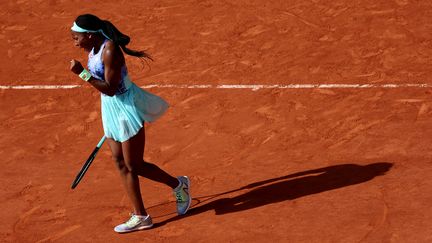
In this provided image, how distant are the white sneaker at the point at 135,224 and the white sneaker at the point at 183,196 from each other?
40cm

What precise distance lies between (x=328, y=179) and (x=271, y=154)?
3.35 feet

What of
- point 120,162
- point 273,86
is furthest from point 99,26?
point 273,86

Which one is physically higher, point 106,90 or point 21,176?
Result: point 106,90

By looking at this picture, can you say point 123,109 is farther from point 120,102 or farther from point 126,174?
point 126,174

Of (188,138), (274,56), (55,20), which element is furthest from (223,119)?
(55,20)

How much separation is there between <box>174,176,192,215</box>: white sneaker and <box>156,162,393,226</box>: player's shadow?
0.09 meters

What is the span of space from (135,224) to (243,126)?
2.72 meters

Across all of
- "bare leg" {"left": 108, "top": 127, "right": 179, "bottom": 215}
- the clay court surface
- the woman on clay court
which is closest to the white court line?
the clay court surface

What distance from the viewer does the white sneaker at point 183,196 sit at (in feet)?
31.0

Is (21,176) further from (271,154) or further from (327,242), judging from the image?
(327,242)

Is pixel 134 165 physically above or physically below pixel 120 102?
below

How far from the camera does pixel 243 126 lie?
11.4 m

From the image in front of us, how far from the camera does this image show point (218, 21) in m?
14.8

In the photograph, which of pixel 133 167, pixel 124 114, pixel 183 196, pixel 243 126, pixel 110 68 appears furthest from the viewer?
pixel 243 126
